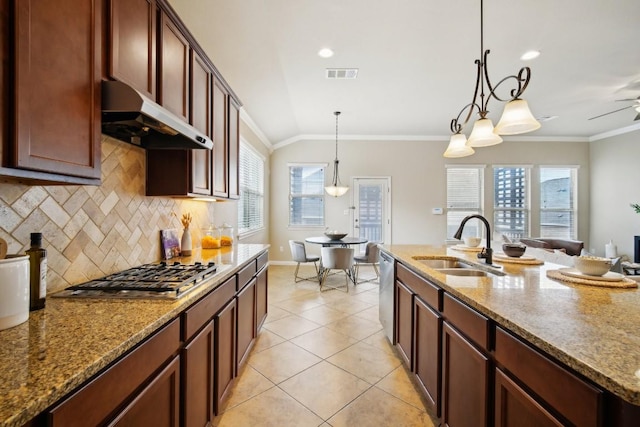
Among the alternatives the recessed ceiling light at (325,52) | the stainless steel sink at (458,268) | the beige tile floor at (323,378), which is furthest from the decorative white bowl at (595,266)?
the recessed ceiling light at (325,52)

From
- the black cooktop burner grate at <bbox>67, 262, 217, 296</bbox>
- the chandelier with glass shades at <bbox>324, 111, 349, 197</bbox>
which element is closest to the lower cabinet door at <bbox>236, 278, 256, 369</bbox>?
the black cooktop burner grate at <bbox>67, 262, 217, 296</bbox>

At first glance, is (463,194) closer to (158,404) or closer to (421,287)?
(421,287)

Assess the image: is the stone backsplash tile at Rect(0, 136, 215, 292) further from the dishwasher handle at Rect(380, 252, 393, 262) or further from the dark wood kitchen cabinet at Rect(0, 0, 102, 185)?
the dishwasher handle at Rect(380, 252, 393, 262)

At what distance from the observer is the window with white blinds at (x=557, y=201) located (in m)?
6.64

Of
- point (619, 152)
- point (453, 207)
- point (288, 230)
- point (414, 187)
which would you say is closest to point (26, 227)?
point (288, 230)

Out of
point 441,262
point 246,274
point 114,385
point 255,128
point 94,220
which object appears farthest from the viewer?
point 255,128

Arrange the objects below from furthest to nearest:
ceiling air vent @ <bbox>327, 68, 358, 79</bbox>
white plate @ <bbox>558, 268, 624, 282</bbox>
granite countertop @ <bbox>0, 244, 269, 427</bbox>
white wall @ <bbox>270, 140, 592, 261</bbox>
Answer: white wall @ <bbox>270, 140, 592, 261</bbox> → ceiling air vent @ <bbox>327, 68, 358, 79</bbox> → white plate @ <bbox>558, 268, 624, 282</bbox> → granite countertop @ <bbox>0, 244, 269, 427</bbox>

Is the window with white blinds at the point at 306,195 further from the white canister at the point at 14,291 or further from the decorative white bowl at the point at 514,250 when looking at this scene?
the white canister at the point at 14,291

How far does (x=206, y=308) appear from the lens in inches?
58.2

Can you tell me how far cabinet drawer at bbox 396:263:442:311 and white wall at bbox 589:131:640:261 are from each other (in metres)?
6.25

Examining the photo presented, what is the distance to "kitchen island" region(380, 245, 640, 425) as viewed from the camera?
692 mm

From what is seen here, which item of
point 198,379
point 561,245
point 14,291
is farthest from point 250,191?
point 561,245

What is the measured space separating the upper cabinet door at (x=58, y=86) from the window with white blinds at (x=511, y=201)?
24.1 ft

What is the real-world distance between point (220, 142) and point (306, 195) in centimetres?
404
